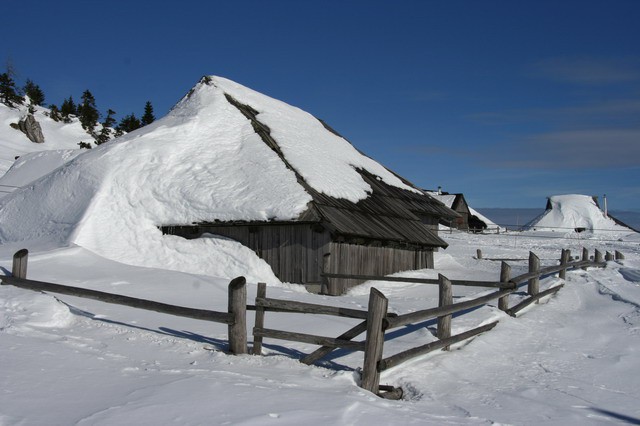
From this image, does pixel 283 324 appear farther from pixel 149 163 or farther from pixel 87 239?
pixel 149 163

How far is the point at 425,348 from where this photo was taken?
8273mm

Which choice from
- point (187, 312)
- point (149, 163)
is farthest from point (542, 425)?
point (149, 163)

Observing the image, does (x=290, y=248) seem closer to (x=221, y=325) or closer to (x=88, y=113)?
(x=221, y=325)

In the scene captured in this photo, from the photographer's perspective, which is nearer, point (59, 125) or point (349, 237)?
point (349, 237)

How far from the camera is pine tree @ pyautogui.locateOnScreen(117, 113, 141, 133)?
3137 inches

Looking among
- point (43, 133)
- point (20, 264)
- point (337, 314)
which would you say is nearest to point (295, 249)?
point (20, 264)

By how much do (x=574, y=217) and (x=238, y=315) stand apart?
241 ft

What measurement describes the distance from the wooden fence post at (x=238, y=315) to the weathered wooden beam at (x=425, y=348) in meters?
1.96

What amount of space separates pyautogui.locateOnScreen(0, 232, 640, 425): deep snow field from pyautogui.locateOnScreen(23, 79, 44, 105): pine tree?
3663 inches

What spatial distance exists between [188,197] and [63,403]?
13.7m

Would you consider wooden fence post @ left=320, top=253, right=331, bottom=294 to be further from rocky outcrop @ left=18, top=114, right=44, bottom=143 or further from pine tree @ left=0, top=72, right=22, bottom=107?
pine tree @ left=0, top=72, right=22, bottom=107

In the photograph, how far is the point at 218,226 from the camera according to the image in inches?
719

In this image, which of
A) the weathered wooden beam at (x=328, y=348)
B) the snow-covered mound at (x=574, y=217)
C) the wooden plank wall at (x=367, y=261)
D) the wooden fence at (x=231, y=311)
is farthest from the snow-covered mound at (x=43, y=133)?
the snow-covered mound at (x=574, y=217)

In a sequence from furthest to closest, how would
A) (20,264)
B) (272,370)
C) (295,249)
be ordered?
(295,249), (20,264), (272,370)
